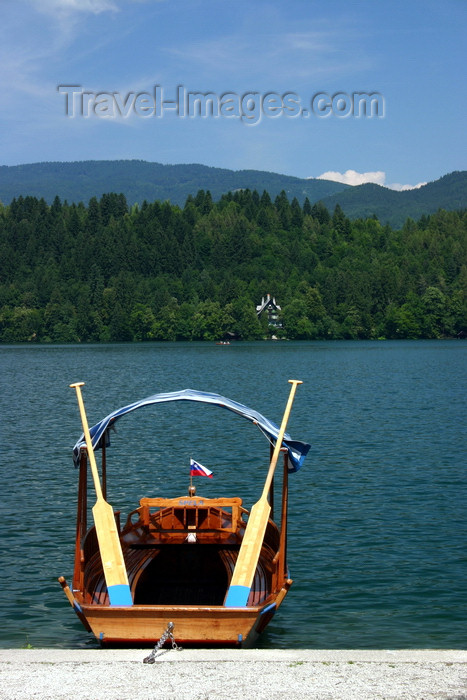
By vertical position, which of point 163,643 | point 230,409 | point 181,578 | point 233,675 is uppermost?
point 230,409

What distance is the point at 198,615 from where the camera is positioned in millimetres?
12789

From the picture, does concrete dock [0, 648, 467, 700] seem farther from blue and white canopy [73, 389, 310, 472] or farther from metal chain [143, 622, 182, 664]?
blue and white canopy [73, 389, 310, 472]

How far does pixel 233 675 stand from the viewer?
10844 millimetres

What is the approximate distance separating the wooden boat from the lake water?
126cm

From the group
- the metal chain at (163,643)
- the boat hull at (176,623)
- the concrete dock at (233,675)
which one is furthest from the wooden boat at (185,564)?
the concrete dock at (233,675)

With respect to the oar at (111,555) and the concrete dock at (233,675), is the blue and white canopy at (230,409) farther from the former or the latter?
the concrete dock at (233,675)

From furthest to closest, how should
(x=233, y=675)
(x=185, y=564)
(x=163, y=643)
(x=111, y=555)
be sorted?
(x=185, y=564), (x=111, y=555), (x=163, y=643), (x=233, y=675)

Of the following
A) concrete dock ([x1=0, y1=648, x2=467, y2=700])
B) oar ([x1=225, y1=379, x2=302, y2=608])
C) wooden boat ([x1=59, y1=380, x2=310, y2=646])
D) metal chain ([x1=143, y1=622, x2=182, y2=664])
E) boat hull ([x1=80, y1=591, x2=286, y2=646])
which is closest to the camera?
concrete dock ([x1=0, y1=648, x2=467, y2=700])

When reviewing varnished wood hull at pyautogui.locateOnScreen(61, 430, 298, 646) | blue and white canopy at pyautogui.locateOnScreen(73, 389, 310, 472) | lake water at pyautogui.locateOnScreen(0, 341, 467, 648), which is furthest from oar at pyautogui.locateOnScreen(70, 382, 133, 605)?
lake water at pyautogui.locateOnScreen(0, 341, 467, 648)

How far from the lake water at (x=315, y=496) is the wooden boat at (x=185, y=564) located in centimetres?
126

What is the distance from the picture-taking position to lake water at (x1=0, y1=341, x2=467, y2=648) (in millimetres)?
16844

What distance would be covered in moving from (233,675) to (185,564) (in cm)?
708

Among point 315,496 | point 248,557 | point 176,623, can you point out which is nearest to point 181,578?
point 248,557

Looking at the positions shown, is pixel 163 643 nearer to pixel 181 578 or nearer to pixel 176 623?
pixel 176 623
